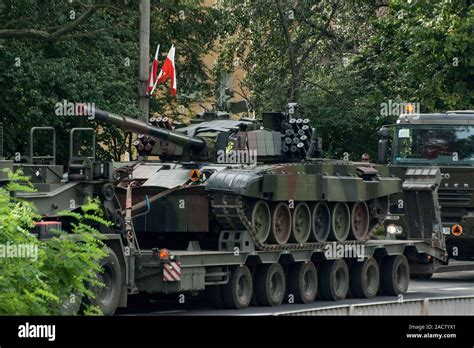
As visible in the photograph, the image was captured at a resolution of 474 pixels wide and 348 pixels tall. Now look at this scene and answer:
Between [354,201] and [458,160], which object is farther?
[458,160]

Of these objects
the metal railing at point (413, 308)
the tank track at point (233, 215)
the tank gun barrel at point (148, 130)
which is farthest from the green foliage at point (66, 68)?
the metal railing at point (413, 308)

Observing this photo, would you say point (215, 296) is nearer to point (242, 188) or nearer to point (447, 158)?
point (242, 188)

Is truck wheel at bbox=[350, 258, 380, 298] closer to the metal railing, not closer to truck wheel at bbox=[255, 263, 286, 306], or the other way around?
truck wheel at bbox=[255, 263, 286, 306]

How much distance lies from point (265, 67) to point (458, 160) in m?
13.0

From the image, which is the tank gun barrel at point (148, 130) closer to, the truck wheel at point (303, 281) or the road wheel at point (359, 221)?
the truck wheel at point (303, 281)

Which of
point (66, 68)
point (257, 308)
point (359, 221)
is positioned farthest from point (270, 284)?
point (66, 68)

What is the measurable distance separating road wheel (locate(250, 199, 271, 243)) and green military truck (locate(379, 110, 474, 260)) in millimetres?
5604

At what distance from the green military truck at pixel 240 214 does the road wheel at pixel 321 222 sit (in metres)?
0.02

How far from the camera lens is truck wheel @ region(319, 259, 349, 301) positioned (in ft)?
76.0

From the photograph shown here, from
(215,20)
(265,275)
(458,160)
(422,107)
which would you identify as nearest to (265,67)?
(215,20)

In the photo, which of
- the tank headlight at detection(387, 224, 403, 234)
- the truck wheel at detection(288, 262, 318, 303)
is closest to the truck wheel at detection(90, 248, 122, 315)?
the truck wheel at detection(288, 262, 318, 303)

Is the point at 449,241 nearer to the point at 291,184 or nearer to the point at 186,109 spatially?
the point at 291,184

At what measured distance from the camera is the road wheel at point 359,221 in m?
24.5
